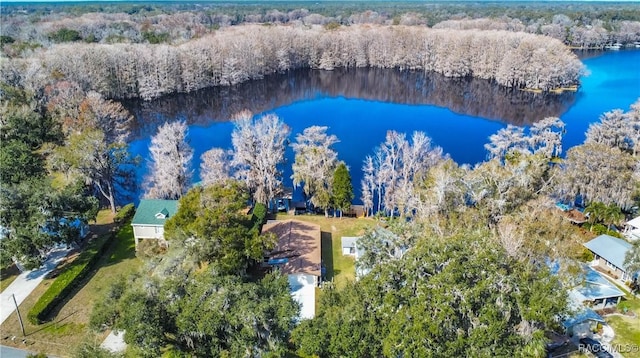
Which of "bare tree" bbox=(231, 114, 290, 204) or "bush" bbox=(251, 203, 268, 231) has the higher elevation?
"bare tree" bbox=(231, 114, 290, 204)

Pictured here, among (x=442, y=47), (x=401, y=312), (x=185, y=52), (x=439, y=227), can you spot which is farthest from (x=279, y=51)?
(x=401, y=312)

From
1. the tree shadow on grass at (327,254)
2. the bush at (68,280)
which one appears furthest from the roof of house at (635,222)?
the bush at (68,280)

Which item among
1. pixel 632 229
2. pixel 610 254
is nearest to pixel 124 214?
pixel 610 254

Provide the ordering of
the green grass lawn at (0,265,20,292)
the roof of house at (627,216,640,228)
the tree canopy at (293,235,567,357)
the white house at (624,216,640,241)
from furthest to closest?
1. the roof of house at (627,216,640,228)
2. the white house at (624,216,640,241)
3. the green grass lawn at (0,265,20,292)
4. the tree canopy at (293,235,567,357)

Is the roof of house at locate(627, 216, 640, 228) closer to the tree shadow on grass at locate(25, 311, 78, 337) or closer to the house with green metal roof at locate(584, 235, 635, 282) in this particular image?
the house with green metal roof at locate(584, 235, 635, 282)

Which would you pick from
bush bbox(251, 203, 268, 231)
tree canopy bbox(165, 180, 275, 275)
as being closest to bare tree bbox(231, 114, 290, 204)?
bush bbox(251, 203, 268, 231)

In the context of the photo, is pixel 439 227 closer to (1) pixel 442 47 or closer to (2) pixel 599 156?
(2) pixel 599 156

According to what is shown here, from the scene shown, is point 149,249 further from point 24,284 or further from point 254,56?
point 254,56
